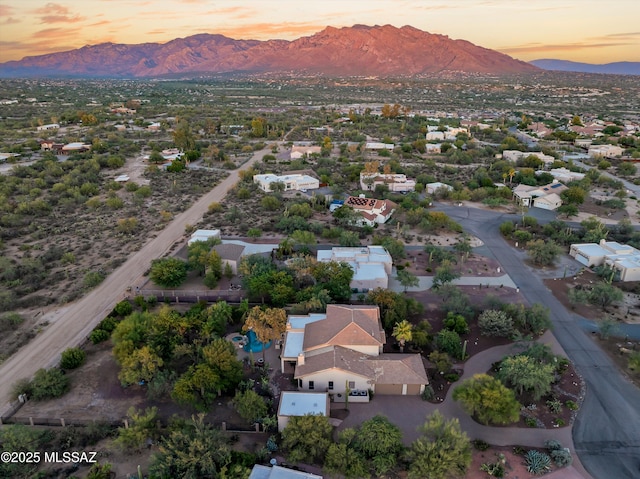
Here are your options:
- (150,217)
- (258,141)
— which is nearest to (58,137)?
(258,141)

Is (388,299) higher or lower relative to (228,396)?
higher

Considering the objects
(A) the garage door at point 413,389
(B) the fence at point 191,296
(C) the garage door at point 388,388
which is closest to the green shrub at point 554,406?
(A) the garage door at point 413,389

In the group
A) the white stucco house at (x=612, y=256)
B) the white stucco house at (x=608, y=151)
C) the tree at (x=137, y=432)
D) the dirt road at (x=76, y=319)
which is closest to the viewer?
the tree at (x=137, y=432)

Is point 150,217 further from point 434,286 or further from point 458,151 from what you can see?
point 458,151

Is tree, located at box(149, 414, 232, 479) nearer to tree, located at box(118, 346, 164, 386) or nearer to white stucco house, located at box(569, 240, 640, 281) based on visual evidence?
tree, located at box(118, 346, 164, 386)

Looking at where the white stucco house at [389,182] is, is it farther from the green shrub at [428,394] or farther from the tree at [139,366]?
the tree at [139,366]

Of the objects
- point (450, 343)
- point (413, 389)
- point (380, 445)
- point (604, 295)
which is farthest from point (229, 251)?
point (604, 295)

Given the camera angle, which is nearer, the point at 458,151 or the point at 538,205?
the point at 538,205
